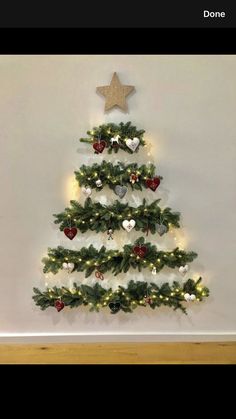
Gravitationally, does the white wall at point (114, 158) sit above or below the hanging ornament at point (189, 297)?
above

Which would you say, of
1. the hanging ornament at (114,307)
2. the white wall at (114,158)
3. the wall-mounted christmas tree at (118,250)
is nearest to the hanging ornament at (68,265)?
the wall-mounted christmas tree at (118,250)

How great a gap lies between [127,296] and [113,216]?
0.57 metres

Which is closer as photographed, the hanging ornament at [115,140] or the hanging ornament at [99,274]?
the hanging ornament at [115,140]

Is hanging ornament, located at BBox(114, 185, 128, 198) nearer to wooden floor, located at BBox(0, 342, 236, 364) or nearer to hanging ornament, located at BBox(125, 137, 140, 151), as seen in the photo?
hanging ornament, located at BBox(125, 137, 140, 151)

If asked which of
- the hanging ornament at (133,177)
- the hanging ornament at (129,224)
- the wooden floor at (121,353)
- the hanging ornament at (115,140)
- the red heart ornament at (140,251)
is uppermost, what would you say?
the hanging ornament at (115,140)

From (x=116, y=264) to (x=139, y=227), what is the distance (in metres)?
0.31

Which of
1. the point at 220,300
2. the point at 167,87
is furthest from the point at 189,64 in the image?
the point at 220,300

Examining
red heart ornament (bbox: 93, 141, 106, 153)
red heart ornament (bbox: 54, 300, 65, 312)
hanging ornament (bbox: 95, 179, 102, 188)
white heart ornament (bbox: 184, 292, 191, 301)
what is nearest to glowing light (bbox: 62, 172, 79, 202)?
hanging ornament (bbox: 95, 179, 102, 188)

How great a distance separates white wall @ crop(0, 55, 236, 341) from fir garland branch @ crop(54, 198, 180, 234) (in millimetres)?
98

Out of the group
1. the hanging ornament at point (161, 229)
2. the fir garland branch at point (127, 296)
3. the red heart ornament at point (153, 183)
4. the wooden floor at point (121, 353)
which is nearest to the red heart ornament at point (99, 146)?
the red heart ornament at point (153, 183)

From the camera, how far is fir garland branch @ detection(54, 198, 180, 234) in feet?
9.06

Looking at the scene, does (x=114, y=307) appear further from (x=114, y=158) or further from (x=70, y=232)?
(x=114, y=158)

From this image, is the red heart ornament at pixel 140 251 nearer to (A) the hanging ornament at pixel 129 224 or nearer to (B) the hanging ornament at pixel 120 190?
(A) the hanging ornament at pixel 129 224

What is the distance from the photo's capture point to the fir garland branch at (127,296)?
9.21ft
